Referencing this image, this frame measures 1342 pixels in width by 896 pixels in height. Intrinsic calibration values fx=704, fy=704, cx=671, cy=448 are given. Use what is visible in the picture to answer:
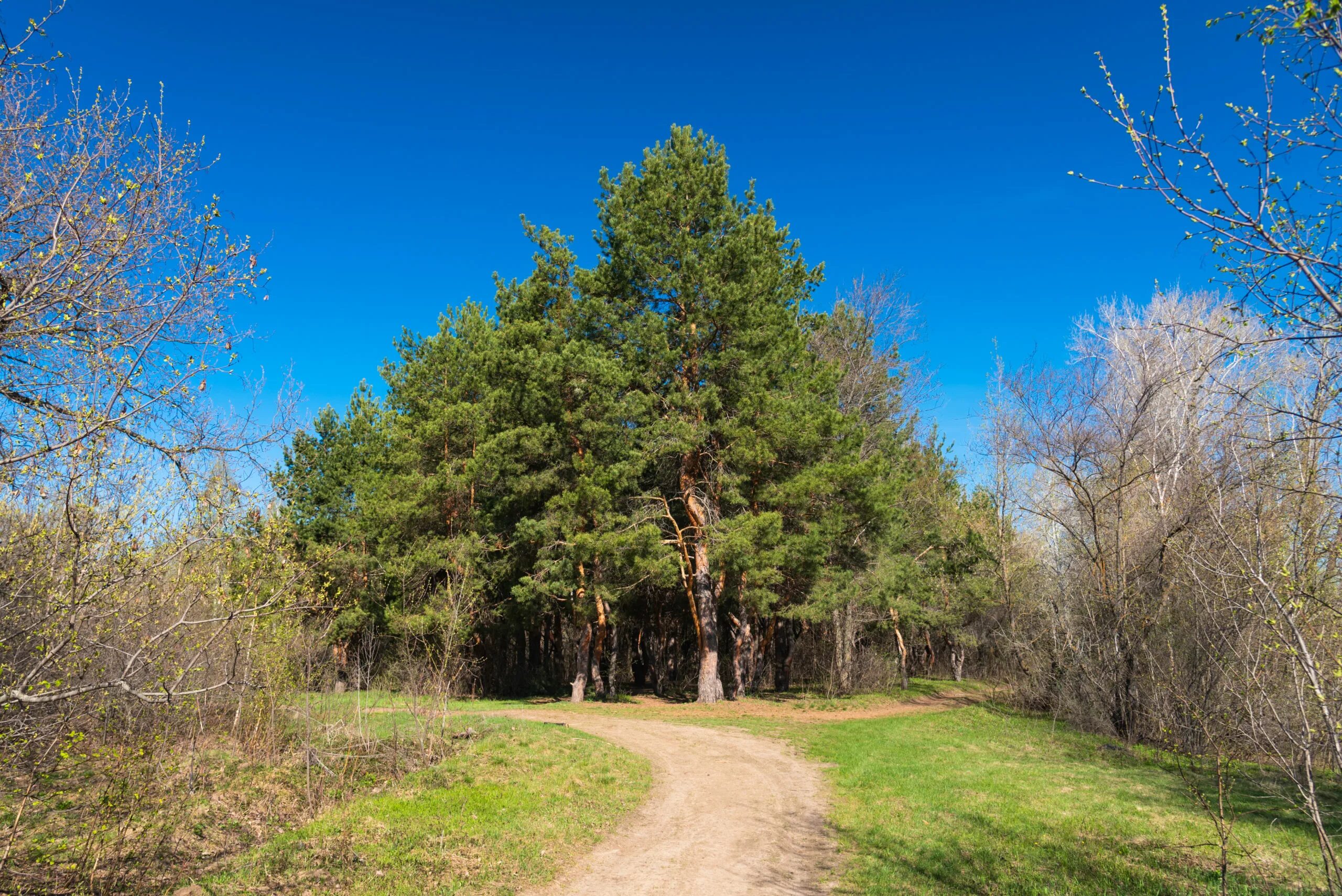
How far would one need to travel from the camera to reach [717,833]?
8.12 m

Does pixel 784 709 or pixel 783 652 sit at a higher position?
pixel 783 652

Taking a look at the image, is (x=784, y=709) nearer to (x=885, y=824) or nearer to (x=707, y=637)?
(x=707, y=637)

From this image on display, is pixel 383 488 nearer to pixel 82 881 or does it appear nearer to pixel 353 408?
pixel 353 408

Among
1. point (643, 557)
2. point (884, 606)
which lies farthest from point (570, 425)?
point (884, 606)

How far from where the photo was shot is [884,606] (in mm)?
22469

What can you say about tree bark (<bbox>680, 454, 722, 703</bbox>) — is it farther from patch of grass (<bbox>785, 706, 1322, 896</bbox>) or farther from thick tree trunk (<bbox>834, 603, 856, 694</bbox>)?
patch of grass (<bbox>785, 706, 1322, 896</bbox>)

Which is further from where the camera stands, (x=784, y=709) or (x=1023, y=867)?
(x=784, y=709)

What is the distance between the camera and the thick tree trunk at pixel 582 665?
2150 centimetres

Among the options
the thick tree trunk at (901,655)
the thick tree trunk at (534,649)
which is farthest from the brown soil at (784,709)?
the thick tree trunk at (534,649)

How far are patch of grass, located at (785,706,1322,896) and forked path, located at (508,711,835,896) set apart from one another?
0.48 meters

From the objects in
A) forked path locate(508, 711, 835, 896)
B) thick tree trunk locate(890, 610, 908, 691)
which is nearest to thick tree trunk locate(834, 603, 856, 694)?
thick tree trunk locate(890, 610, 908, 691)

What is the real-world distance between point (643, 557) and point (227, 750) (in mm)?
10370

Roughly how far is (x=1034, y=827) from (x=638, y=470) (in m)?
13.1

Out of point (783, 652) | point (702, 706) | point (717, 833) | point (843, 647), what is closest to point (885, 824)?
point (717, 833)
